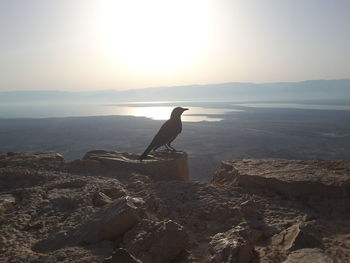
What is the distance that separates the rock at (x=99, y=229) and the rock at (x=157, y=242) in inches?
7.2

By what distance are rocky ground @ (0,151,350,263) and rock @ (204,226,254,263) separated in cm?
1

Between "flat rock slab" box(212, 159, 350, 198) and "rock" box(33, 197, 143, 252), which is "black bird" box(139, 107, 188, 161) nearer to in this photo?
"flat rock slab" box(212, 159, 350, 198)

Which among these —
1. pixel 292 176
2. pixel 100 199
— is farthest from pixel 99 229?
pixel 292 176

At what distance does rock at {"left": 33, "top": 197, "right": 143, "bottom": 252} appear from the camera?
3689mm

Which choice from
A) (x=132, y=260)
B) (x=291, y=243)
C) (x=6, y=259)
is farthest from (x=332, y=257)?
(x=6, y=259)

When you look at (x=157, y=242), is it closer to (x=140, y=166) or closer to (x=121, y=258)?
(x=121, y=258)

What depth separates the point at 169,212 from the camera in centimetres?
494

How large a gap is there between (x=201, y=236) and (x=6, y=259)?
2.35m

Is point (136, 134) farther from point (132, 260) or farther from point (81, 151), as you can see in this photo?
point (132, 260)

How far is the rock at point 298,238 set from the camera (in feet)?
11.8

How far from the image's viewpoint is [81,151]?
6206 centimetres

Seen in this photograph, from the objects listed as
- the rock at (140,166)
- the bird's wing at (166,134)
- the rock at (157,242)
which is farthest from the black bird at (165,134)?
the rock at (157,242)

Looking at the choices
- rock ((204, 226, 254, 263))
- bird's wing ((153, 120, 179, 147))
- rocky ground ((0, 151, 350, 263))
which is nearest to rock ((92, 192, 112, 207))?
rocky ground ((0, 151, 350, 263))

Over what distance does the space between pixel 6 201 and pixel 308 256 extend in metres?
4.36
